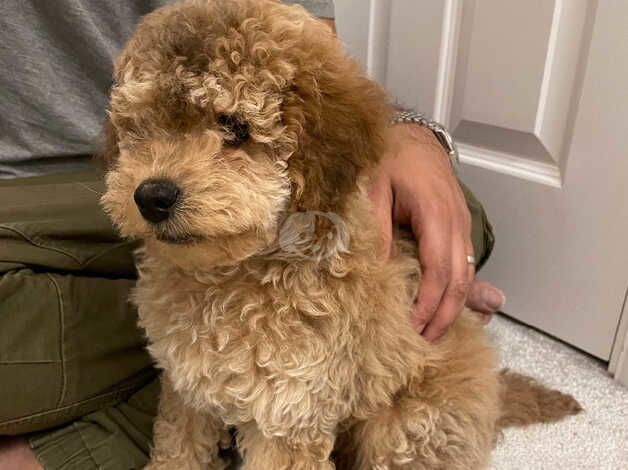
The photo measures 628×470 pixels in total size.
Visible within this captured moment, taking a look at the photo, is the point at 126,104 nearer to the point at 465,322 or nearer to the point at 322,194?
the point at 322,194

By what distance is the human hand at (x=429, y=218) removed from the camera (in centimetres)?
83

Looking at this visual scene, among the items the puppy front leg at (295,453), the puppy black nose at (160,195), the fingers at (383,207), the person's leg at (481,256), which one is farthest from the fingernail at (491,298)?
the puppy black nose at (160,195)

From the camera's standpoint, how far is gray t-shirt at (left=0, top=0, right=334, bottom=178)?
3.22 feet

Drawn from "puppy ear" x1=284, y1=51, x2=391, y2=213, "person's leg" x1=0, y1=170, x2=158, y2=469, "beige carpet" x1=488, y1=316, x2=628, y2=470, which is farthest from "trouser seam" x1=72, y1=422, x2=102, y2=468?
"beige carpet" x1=488, y1=316, x2=628, y2=470

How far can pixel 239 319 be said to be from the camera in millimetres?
737

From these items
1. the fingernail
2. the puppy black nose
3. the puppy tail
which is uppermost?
the puppy black nose

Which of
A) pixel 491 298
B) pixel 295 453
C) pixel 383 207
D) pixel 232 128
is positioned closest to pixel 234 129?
pixel 232 128

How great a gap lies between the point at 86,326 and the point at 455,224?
0.52 metres

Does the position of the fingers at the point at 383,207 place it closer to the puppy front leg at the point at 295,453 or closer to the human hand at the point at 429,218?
the human hand at the point at 429,218

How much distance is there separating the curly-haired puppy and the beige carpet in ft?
0.85

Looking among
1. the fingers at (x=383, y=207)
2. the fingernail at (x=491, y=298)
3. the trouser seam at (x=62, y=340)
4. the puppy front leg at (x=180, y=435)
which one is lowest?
the puppy front leg at (x=180, y=435)

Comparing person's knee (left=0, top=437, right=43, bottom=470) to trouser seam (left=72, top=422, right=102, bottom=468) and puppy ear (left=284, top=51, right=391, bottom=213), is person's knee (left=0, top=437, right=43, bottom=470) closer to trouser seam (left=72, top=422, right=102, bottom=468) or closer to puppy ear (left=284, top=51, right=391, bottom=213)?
trouser seam (left=72, top=422, right=102, bottom=468)

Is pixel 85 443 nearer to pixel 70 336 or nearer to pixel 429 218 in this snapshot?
pixel 70 336

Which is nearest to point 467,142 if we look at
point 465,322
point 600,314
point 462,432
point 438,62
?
point 438,62
